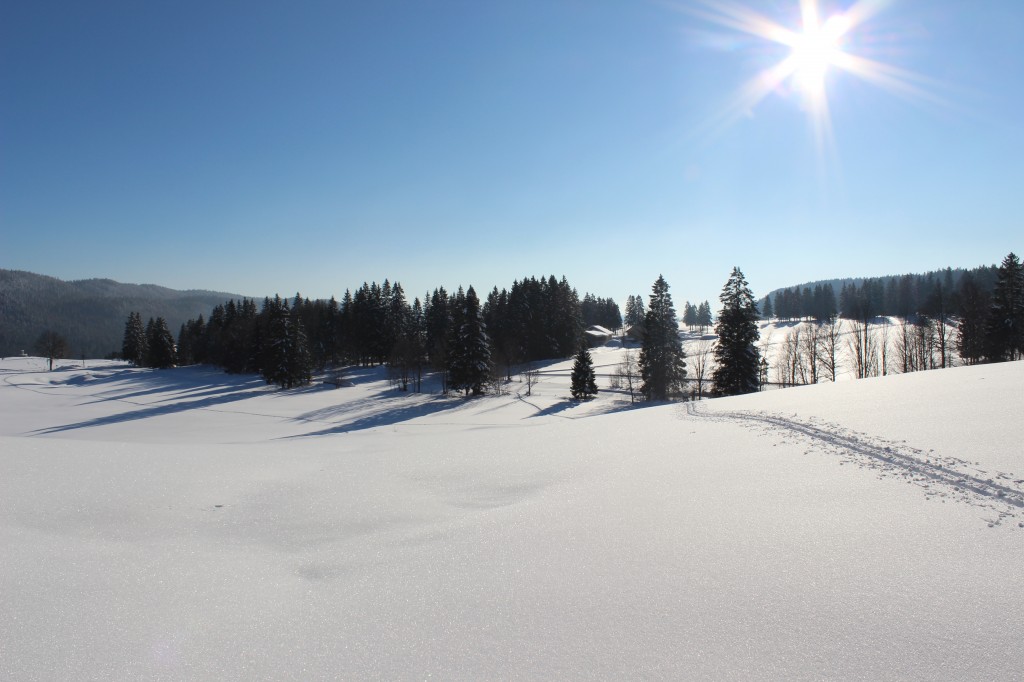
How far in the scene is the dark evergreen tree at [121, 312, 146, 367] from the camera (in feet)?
309

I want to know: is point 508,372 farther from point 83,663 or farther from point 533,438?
point 83,663

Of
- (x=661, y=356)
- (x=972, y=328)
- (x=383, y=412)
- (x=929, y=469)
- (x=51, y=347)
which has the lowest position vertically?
(x=383, y=412)

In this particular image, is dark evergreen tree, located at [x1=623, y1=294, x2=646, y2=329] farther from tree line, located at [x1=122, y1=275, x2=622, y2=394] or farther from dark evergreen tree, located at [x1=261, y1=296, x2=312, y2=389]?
dark evergreen tree, located at [x1=261, y1=296, x2=312, y2=389]

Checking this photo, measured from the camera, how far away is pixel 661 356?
4266 centimetres

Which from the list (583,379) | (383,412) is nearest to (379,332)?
(383,412)

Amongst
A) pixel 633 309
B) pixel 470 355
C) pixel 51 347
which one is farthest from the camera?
pixel 633 309

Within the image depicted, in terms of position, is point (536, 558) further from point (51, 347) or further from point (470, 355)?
point (51, 347)

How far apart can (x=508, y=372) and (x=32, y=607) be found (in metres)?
55.6

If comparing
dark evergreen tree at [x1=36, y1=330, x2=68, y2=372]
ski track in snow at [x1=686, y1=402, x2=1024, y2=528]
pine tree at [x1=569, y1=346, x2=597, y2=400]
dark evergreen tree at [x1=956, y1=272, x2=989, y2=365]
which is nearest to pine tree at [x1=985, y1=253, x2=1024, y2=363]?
dark evergreen tree at [x1=956, y1=272, x2=989, y2=365]

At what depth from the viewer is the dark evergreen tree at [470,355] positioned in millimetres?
48469

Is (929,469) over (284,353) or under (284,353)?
under

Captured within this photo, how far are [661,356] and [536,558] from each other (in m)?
39.6

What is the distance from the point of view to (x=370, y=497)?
336 inches

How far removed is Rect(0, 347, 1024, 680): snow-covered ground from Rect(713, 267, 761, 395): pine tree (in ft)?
81.1
